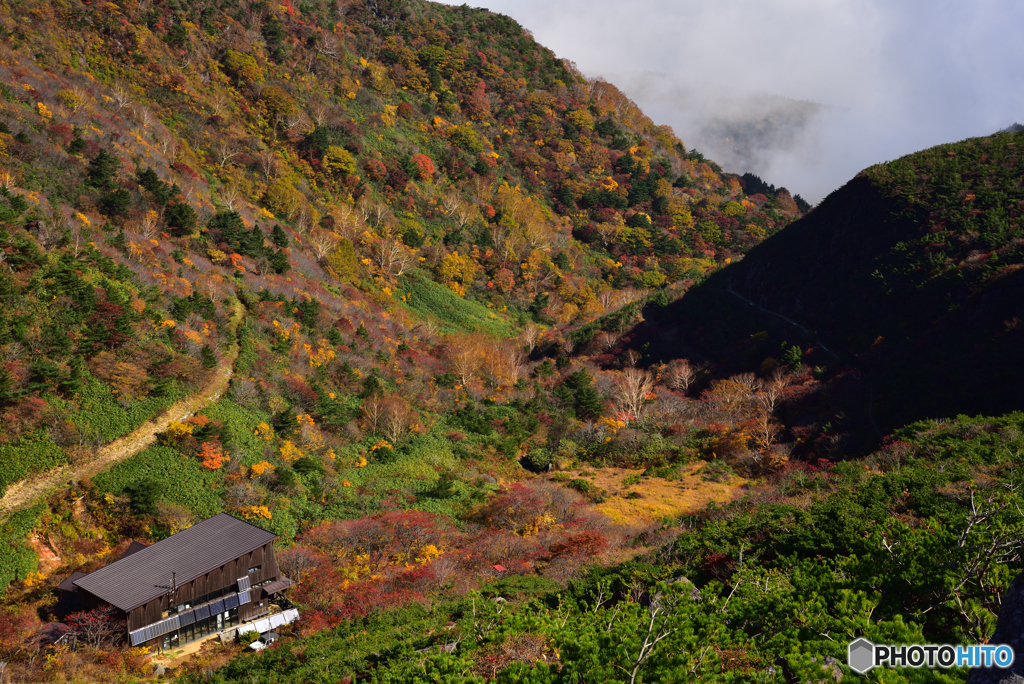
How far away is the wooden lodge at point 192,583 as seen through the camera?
70.4 feet

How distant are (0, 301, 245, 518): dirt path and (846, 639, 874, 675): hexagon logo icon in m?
30.2

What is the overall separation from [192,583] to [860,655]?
24451mm

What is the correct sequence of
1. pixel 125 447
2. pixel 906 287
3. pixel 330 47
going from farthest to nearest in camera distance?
pixel 330 47 < pixel 906 287 < pixel 125 447

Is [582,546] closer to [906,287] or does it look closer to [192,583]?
[192,583]

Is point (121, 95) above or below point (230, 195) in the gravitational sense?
above

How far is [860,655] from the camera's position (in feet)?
31.1

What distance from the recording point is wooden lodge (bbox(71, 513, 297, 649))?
2145cm

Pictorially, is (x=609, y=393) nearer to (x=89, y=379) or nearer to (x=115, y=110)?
(x=89, y=379)

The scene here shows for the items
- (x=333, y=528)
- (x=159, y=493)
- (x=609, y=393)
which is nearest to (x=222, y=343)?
(x=159, y=493)

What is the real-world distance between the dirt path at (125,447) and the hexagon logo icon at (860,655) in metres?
30.2

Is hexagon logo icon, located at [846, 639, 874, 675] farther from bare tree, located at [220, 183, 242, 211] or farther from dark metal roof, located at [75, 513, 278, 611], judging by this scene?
bare tree, located at [220, 183, 242, 211]

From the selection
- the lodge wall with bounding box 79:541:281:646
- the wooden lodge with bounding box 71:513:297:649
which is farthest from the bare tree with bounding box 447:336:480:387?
the lodge wall with bounding box 79:541:281:646

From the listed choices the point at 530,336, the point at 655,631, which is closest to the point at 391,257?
the point at 530,336

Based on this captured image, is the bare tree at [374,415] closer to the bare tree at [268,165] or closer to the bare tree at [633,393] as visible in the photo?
the bare tree at [633,393]
